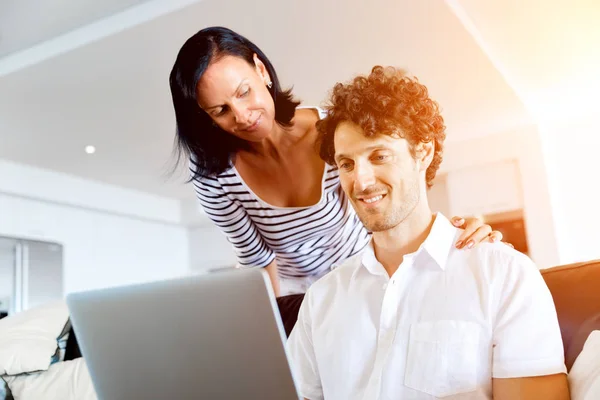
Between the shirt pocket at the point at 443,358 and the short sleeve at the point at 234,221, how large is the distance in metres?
0.80

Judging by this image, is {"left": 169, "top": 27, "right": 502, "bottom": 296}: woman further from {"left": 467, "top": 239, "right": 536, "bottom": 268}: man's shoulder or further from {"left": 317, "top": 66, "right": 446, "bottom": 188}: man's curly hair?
{"left": 467, "top": 239, "right": 536, "bottom": 268}: man's shoulder

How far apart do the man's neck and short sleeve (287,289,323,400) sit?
0.18 m

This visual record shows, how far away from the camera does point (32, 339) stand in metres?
1.95

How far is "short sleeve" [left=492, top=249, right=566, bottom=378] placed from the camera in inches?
33.1

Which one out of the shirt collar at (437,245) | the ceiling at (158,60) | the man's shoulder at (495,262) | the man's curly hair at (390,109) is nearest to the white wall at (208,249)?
the ceiling at (158,60)

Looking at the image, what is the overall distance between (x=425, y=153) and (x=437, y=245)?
9.8 inches

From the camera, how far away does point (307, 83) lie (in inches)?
136

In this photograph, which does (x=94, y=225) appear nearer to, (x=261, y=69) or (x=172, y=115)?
(x=172, y=115)

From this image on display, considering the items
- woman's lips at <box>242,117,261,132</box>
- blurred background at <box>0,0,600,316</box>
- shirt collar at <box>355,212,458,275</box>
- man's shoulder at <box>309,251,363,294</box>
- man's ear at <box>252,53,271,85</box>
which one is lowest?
man's shoulder at <box>309,251,363,294</box>

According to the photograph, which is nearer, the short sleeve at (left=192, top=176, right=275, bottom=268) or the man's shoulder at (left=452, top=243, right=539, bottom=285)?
the man's shoulder at (left=452, top=243, right=539, bottom=285)

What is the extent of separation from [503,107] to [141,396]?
3964 mm

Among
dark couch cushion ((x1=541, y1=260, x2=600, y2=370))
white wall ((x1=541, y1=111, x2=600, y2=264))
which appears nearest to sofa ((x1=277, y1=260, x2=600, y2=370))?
dark couch cushion ((x1=541, y1=260, x2=600, y2=370))

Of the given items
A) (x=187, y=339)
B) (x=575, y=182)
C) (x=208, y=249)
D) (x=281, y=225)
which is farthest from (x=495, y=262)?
(x=208, y=249)

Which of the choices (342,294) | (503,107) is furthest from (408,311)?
(503,107)
